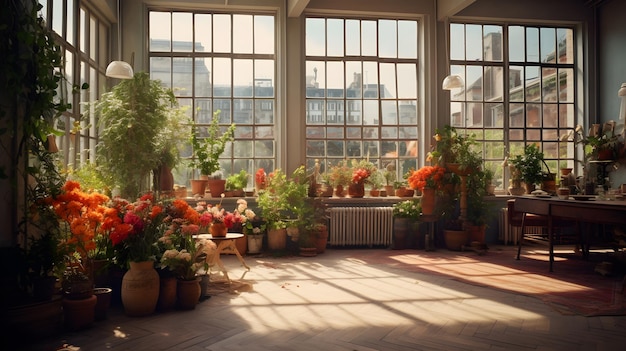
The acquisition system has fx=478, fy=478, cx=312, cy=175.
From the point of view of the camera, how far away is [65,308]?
3.61m

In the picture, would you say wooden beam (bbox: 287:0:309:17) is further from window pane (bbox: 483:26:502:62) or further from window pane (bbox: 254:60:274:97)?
window pane (bbox: 483:26:502:62)

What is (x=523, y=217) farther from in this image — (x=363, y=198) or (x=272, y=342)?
(x=272, y=342)

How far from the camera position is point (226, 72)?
839cm

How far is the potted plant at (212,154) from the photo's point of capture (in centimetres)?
762

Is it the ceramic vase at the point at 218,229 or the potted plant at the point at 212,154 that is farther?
the potted plant at the point at 212,154

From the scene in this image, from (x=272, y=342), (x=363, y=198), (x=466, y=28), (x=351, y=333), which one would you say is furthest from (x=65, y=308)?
(x=466, y=28)

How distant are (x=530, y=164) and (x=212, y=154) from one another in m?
5.51

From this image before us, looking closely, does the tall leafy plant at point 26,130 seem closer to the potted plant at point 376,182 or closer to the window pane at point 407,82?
the potted plant at point 376,182

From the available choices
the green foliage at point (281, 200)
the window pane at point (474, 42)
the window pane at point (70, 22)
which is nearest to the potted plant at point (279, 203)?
the green foliage at point (281, 200)

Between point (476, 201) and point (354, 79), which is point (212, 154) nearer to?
point (354, 79)

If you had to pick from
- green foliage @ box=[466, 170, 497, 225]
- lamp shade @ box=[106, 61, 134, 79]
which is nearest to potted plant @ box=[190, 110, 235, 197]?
lamp shade @ box=[106, 61, 134, 79]

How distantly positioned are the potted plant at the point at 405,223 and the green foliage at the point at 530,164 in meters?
2.07

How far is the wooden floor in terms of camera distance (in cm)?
335

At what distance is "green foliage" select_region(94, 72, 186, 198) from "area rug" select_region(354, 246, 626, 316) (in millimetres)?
3393
